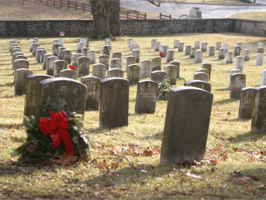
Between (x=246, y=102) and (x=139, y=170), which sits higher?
(x=246, y=102)

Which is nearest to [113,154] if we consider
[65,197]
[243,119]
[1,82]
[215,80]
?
[65,197]

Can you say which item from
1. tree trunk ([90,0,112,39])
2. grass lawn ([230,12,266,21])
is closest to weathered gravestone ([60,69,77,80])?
tree trunk ([90,0,112,39])


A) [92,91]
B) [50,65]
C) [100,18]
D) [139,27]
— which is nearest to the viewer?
[92,91]

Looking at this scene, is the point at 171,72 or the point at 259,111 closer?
the point at 259,111

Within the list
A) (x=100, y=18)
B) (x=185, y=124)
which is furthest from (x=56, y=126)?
(x=100, y=18)

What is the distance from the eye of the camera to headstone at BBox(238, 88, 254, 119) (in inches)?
385

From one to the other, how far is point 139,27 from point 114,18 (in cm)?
386

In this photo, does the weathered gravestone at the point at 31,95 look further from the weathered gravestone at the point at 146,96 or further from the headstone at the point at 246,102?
the headstone at the point at 246,102

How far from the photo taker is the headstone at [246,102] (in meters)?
9.78

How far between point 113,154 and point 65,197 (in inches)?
78.0

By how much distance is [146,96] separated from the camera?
33.3 ft

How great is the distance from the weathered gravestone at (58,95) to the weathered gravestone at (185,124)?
1.48 m

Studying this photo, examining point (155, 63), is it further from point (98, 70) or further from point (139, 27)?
point (139, 27)

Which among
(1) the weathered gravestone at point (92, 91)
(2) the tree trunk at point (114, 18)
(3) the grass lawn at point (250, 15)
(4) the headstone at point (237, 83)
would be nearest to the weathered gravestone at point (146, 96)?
(1) the weathered gravestone at point (92, 91)
